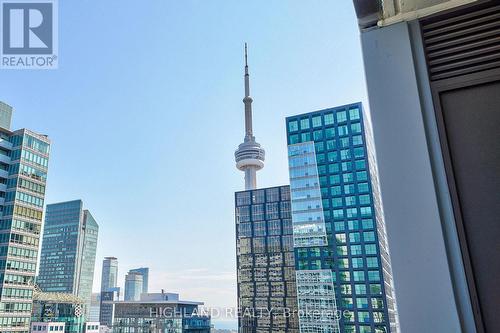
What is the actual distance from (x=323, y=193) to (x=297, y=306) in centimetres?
1023

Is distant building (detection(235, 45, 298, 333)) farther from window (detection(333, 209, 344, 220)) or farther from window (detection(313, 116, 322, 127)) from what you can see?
window (detection(313, 116, 322, 127))

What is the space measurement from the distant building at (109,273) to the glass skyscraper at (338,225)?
8099 cm

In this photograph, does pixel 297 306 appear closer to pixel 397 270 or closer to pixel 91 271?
pixel 397 270

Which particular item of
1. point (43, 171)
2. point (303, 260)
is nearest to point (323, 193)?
point (303, 260)

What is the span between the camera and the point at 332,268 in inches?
1178

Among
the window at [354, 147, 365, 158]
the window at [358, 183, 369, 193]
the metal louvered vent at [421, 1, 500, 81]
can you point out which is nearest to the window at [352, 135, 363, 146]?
the window at [354, 147, 365, 158]

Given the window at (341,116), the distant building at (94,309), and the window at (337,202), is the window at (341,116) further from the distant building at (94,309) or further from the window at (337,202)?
the distant building at (94,309)

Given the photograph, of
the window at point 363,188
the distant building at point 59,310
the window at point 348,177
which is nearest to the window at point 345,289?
the window at point 363,188

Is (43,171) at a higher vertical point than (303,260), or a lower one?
higher

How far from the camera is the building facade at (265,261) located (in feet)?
109

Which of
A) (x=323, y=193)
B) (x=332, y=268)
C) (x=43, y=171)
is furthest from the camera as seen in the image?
(x=323, y=193)

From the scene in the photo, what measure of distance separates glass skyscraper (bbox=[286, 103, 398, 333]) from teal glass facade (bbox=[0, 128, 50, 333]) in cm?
1999

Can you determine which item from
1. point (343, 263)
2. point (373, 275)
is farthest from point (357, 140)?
point (373, 275)

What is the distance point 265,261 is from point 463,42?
116 feet
